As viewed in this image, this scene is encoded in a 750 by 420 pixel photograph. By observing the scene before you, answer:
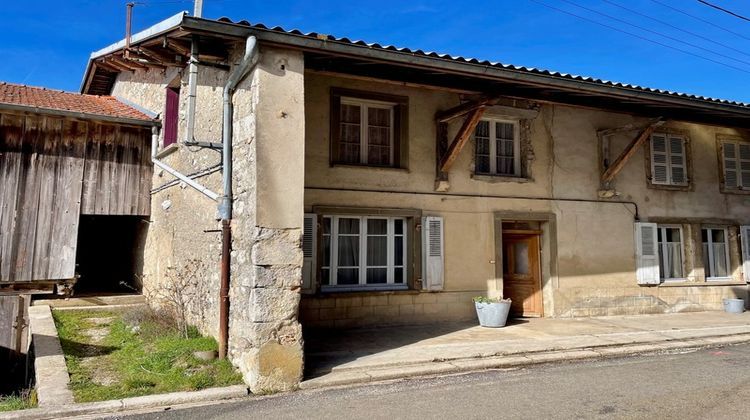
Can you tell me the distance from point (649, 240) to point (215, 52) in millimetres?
9276

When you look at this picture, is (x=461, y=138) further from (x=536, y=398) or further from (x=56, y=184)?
(x=56, y=184)

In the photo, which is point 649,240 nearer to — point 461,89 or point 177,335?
point 461,89

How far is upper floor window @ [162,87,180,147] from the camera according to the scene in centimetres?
872

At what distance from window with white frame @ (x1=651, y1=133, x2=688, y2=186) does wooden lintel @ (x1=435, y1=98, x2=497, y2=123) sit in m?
5.07

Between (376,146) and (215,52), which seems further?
(376,146)

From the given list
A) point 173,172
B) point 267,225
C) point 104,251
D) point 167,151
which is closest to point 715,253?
point 267,225

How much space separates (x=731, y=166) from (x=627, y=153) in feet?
12.7

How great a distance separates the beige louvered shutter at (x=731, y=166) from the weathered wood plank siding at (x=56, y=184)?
497 inches

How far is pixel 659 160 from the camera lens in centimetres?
1112

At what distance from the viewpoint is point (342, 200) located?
8562 mm

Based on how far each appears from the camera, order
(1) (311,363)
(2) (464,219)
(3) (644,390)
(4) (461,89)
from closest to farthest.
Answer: (3) (644,390) → (1) (311,363) → (4) (461,89) → (2) (464,219)

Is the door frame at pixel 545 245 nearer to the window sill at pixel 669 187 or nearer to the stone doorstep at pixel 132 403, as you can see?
the window sill at pixel 669 187

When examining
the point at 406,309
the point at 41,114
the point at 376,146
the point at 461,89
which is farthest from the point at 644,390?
the point at 41,114

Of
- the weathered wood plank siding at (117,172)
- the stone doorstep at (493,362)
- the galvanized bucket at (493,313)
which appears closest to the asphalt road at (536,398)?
the stone doorstep at (493,362)
